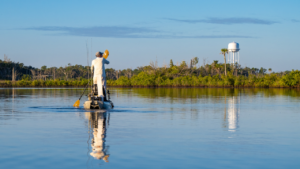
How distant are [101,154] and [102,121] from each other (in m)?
5.76

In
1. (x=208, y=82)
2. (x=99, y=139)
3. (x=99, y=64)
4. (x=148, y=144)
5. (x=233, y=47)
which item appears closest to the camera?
(x=148, y=144)

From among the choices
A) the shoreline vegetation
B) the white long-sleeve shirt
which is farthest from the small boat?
the shoreline vegetation

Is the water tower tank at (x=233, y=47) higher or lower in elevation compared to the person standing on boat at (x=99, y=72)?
higher

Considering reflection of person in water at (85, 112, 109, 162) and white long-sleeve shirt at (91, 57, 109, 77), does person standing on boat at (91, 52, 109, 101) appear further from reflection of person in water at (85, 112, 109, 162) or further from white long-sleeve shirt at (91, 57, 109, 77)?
reflection of person in water at (85, 112, 109, 162)

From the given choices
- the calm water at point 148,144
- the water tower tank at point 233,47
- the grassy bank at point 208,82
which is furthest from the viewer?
the water tower tank at point 233,47

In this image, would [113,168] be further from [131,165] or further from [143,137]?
[143,137]

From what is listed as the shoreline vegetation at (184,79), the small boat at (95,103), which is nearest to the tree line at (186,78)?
the shoreline vegetation at (184,79)

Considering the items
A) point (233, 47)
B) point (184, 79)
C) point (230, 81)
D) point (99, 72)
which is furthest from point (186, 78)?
point (99, 72)

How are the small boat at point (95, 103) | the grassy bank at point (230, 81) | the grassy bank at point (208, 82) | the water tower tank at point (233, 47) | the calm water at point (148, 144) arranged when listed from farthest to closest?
the water tower tank at point (233, 47)
the grassy bank at point (208, 82)
the grassy bank at point (230, 81)
the small boat at point (95, 103)
the calm water at point (148, 144)

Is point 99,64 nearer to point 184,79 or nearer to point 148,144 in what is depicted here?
point 148,144

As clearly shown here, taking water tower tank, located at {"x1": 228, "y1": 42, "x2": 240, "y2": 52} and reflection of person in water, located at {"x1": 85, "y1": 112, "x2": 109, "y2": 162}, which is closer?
reflection of person in water, located at {"x1": 85, "y1": 112, "x2": 109, "y2": 162}

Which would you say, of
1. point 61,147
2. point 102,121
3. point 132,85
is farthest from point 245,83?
point 61,147

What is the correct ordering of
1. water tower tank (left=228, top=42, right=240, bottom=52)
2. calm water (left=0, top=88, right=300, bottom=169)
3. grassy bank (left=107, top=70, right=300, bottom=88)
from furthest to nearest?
1. water tower tank (left=228, top=42, right=240, bottom=52)
2. grassy bank (left=107, top=70, right=300, bottom=88)
3. calm water (left=0, top=88, right=300, bottom=169)

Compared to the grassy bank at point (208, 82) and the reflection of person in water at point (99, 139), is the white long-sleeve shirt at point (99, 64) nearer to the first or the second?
the reflection of person in water at point (99, 139)
